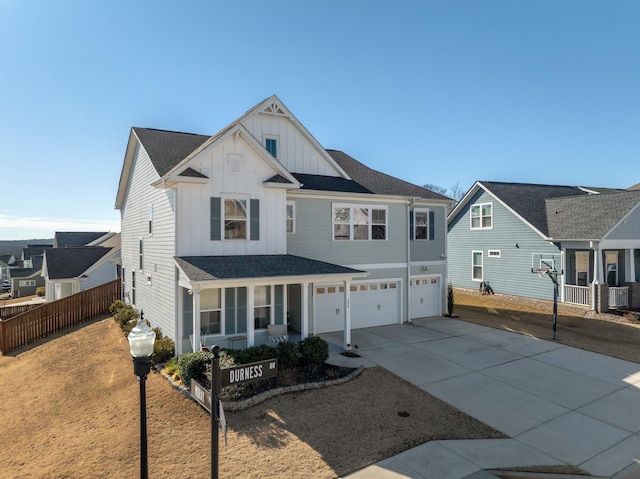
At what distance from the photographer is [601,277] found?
19.1m

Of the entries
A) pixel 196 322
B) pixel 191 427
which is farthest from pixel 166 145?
pixel 191 427

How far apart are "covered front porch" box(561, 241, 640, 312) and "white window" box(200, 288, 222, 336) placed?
18.2m

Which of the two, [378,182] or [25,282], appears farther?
[25,282]

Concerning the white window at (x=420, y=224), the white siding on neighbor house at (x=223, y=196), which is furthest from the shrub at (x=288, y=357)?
the white window at (x=420, y=224)

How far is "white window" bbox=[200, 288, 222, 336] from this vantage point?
1212cm

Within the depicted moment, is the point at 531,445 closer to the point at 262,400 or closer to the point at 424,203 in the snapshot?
the point at 262,400

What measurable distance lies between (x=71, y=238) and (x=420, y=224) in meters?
45.0

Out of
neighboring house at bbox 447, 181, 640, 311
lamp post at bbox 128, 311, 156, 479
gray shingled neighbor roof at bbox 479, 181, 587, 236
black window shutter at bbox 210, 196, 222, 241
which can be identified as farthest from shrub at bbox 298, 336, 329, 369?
gray shingled neighbor roof at bbox 479, 181, 587, 236

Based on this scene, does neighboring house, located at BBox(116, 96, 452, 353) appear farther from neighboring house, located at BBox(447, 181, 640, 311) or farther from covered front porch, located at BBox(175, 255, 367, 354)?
neighboring house, located at BBox(447, 181, 640, 311)

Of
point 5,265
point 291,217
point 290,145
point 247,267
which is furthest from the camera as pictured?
point 5,265

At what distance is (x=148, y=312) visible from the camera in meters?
15.2

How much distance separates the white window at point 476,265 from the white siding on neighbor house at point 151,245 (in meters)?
20.3

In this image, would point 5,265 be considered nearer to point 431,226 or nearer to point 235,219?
point 235,219

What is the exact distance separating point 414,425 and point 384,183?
12.5m
